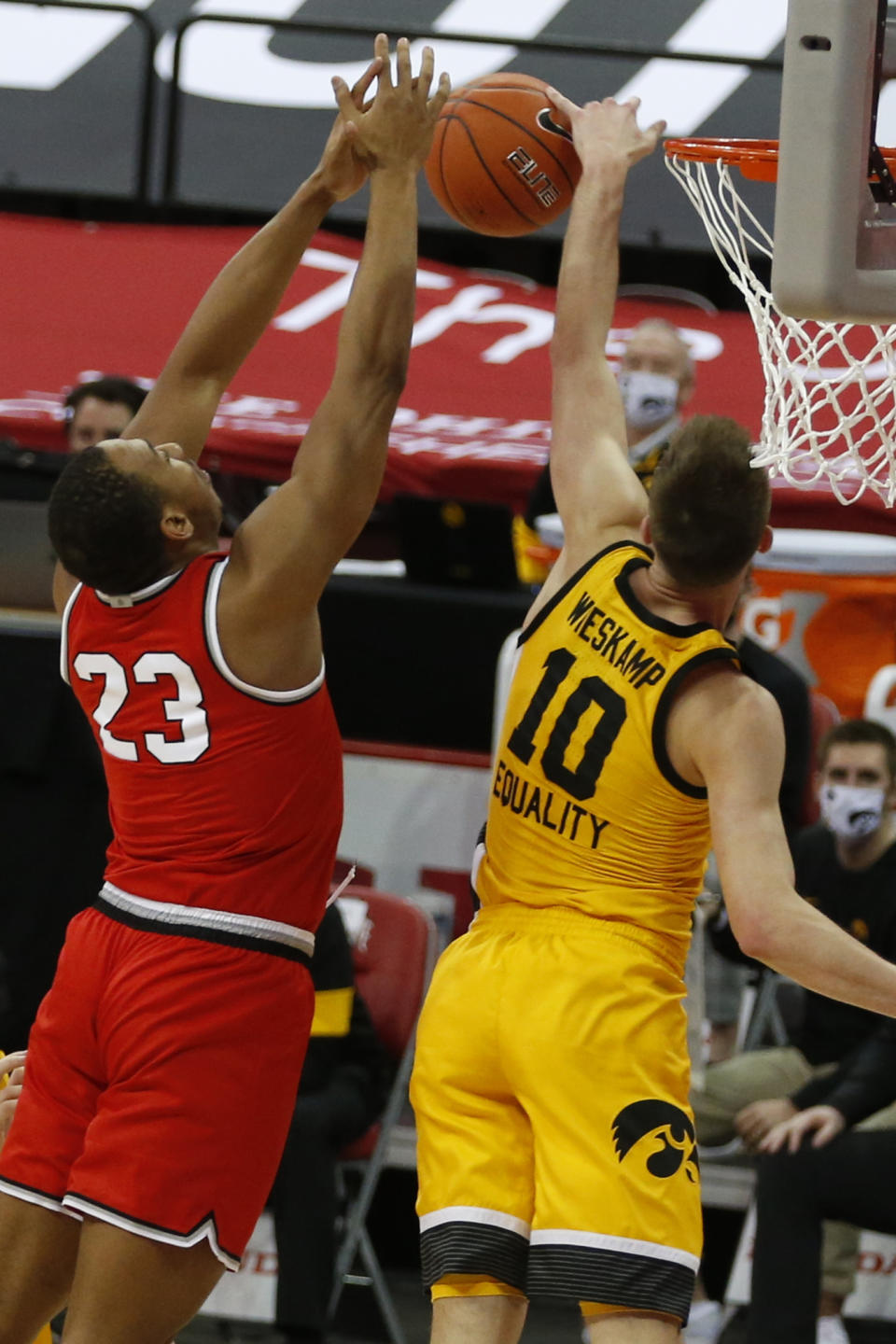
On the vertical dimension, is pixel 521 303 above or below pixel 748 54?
below

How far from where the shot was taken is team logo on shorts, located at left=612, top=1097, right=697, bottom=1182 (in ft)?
11.0

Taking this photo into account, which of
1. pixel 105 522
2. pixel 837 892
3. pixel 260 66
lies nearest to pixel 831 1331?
pixel 837 892

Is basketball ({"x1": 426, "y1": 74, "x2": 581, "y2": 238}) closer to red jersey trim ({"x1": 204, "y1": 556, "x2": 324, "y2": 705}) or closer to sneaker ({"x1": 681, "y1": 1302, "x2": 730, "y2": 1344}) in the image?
red jersey trim ({"x1": 204, "y1": 556, "x2": 324, "y2": 705})

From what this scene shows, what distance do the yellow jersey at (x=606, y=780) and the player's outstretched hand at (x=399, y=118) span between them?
83 cm

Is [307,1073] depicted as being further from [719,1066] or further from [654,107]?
[654,107]

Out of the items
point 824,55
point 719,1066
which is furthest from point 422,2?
point 824,55

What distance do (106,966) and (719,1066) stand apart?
2.92 metres

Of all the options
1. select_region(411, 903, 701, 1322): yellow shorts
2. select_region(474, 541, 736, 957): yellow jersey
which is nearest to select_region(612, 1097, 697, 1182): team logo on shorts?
select_region(411, 903, 701, 1322): yellow shorts

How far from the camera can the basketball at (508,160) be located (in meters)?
4.20

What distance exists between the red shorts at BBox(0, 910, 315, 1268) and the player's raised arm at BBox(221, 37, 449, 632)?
2.05 ft

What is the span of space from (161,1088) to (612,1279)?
81cm

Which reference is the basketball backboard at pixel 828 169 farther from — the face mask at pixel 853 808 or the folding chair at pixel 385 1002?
the folding chair at pixel 385 1002

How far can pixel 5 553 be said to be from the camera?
745 centimetres

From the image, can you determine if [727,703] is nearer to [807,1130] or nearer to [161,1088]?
[161,1088]
